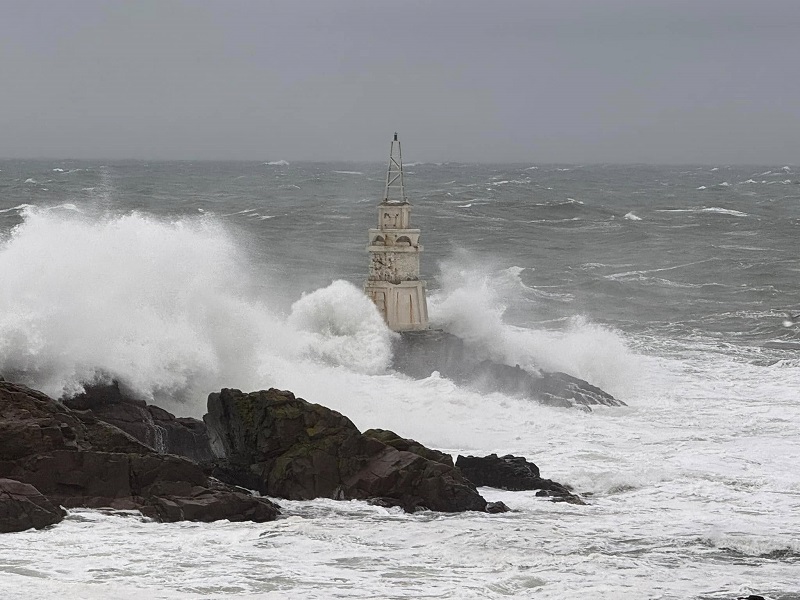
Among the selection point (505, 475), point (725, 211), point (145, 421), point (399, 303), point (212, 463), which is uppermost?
point (399, 303)

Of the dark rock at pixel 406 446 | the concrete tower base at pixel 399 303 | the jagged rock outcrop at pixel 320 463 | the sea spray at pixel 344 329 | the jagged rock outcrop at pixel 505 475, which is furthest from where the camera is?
the concrete tower base at pixel 399 303

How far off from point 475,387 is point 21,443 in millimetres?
11606

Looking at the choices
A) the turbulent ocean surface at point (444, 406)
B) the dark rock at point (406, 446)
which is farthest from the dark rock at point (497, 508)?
the dark rock at point (406, 446)

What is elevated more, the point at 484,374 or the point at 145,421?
the point at 145,421

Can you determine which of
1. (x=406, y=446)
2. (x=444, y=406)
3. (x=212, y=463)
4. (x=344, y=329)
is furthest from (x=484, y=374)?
(x=212, y=463)

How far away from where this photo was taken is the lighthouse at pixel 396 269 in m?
24.5

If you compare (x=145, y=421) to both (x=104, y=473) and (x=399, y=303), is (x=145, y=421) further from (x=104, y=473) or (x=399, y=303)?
(x=399, y=303)

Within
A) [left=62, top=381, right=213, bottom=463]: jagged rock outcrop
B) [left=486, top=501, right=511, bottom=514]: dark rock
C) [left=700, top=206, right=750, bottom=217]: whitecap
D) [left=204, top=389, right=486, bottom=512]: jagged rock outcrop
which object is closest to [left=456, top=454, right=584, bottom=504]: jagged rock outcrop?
[left=486, top=501, right=511, bottom=514]: dark rock

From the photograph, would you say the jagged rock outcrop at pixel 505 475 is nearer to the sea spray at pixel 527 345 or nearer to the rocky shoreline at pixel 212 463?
the rocky shoreline at pixel 212 463

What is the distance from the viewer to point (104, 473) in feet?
43.3

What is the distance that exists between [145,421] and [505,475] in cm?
437

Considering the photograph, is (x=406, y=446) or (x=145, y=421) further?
(x=145, y=421)

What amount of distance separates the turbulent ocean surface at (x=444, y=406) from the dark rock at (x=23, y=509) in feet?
0.52

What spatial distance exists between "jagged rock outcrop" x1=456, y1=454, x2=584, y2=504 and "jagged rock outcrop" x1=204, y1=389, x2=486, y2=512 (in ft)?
4.44
